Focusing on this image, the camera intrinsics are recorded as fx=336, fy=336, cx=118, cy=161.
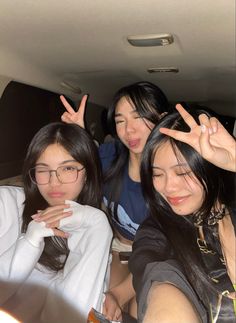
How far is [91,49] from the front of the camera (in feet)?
4.17

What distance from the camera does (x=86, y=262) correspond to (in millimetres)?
1093

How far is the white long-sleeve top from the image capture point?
1070mm

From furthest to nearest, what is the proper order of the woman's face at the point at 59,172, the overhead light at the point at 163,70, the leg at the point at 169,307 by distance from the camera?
1. the overhead light at the point at 163,70
2. the woman's face at the point at 59,172
3. the leg at the point at 169,307

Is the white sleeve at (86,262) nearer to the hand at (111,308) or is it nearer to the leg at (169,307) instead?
the hand at (111,308)

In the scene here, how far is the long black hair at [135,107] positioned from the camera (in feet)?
4.43

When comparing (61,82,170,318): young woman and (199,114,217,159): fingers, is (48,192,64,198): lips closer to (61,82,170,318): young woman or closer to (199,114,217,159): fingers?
(61,82,170,318): young woman

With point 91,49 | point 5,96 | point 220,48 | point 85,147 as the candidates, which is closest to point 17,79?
point 5,96

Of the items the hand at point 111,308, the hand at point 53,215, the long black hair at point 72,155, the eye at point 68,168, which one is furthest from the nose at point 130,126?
the hand at point 111,308

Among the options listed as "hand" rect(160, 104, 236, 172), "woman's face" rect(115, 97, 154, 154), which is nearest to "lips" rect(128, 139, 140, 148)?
"woman's face" rect(115, 97, 154, 154)

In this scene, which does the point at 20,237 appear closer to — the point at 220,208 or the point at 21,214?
the point at 21,214

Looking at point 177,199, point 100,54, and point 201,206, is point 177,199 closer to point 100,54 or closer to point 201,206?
point 201,206

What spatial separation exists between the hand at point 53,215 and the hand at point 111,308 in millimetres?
323

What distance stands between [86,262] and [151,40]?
0.76 metres

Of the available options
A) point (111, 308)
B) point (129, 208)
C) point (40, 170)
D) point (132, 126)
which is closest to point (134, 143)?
point (132, 126)
